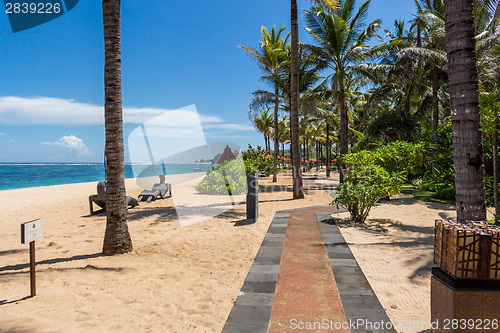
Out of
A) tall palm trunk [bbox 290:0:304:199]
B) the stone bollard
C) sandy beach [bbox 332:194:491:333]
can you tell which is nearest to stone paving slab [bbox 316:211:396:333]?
sandy beach [bbox 332:194:491:333]

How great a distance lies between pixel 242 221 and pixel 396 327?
6058 mm

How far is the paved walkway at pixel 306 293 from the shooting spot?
3.01 metres

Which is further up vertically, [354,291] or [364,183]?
[364,183]

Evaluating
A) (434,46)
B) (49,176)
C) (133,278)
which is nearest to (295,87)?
(434,46)

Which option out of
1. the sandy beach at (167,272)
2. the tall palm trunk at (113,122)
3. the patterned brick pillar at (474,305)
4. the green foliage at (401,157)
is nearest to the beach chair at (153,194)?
the sandy beach at (167,272)

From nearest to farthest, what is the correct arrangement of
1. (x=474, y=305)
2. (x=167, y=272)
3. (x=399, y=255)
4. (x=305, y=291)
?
(x=474, y=305)
(x=305, y=291)
(x=167, y=272)
(x=399, y=255)

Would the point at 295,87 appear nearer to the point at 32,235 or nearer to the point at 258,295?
the point at 258,295

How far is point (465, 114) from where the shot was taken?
126 inches

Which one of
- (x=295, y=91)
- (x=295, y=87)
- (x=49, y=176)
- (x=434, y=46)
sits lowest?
(x=49, y=176)

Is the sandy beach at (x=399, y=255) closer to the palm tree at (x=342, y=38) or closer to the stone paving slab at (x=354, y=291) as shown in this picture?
the stone paving slab at (x=354, y=291)

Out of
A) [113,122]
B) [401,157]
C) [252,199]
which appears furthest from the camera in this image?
[401,157]

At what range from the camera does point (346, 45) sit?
16344 millimetres

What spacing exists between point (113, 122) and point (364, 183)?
6.54 metres

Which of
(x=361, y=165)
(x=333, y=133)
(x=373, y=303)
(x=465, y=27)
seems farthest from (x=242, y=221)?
(x=333, y=133)
